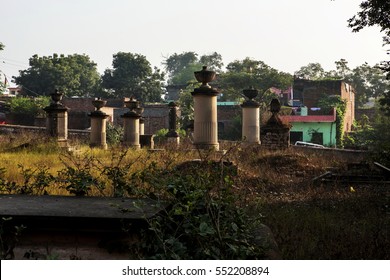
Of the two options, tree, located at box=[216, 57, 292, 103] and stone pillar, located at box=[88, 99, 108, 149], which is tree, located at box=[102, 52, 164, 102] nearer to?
tree, located at box=[216, 57, 292, 103]

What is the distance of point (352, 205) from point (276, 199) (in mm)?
1312

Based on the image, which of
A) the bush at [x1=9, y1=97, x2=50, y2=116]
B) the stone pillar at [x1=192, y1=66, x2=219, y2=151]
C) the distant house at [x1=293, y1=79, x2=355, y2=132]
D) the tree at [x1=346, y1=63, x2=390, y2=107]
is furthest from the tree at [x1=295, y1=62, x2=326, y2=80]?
the stone pillar at [x1=192, y1=66, x2=219, y2=151]

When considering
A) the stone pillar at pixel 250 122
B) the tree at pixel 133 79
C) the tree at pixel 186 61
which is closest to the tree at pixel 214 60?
the tree at pixel 186 61

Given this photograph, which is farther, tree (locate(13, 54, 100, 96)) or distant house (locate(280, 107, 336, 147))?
tree (locate(13, 54, 100, 96))

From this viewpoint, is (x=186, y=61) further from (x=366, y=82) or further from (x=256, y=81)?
(x=256, y=81)

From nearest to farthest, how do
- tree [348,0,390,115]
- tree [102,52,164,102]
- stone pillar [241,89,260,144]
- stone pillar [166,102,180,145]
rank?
tree [348,0,390,115], stone pillar [241,89,260,144], stone pillar [166,102,180,145], tree [102,52,164,102]

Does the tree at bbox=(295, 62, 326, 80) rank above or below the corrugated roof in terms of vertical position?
above

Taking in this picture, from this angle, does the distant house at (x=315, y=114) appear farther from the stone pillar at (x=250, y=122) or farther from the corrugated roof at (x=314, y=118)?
the stone pillar at (x=250, y=122)

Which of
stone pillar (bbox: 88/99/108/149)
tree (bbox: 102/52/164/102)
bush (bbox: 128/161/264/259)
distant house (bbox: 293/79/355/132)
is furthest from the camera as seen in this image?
tree (bbox: 102/52/164/102)

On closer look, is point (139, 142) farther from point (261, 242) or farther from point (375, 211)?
point (261, 242)

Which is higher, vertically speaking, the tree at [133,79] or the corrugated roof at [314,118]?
the tree at [133,79]

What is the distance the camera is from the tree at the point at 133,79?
5007cm

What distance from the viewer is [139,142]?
20516mm

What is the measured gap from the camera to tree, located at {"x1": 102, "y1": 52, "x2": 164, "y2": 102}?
50072 mm
